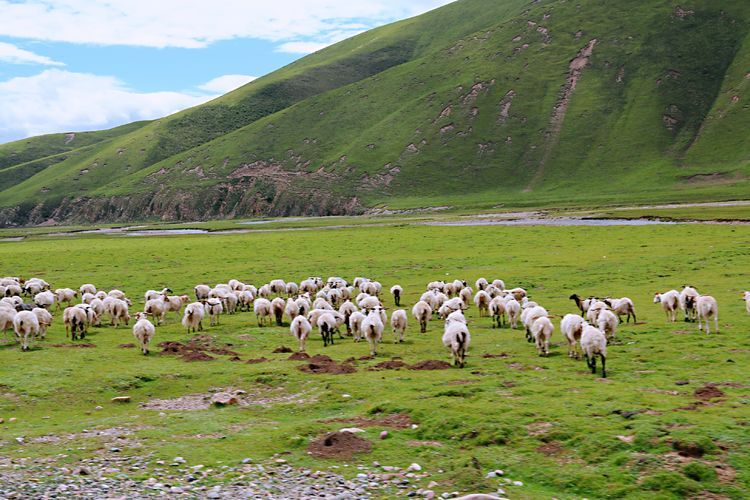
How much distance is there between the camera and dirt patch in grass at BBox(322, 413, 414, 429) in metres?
14.9

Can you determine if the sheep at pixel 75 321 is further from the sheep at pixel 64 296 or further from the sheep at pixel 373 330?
the sheep at pixel 373 330

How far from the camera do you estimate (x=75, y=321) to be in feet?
88.1

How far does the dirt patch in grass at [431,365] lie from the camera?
20391 mm

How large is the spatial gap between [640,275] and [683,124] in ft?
578

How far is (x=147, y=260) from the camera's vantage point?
63812mm

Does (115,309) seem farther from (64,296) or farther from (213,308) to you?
(64,296)

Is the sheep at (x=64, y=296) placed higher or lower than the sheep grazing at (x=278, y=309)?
higher

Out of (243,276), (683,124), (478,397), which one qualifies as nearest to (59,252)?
(243,276)

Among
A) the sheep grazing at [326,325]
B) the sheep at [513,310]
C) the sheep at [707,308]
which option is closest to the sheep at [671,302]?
the sheep at [707,308]

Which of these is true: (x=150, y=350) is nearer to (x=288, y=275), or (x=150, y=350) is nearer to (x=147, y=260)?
(x=288, y=275)

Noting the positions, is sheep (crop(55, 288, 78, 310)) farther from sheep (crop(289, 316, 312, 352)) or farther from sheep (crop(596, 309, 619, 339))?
sheep (crop(596, 309, 619, 339))

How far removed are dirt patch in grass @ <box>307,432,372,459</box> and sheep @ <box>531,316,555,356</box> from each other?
9.53 m

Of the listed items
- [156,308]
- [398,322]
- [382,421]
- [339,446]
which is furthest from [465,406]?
[156,308]

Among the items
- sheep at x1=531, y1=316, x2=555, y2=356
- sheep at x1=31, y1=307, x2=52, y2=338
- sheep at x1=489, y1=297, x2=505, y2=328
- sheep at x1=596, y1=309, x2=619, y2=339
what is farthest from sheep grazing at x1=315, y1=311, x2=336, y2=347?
sheep at x1=31, y1=307, x2=52, y2=338
